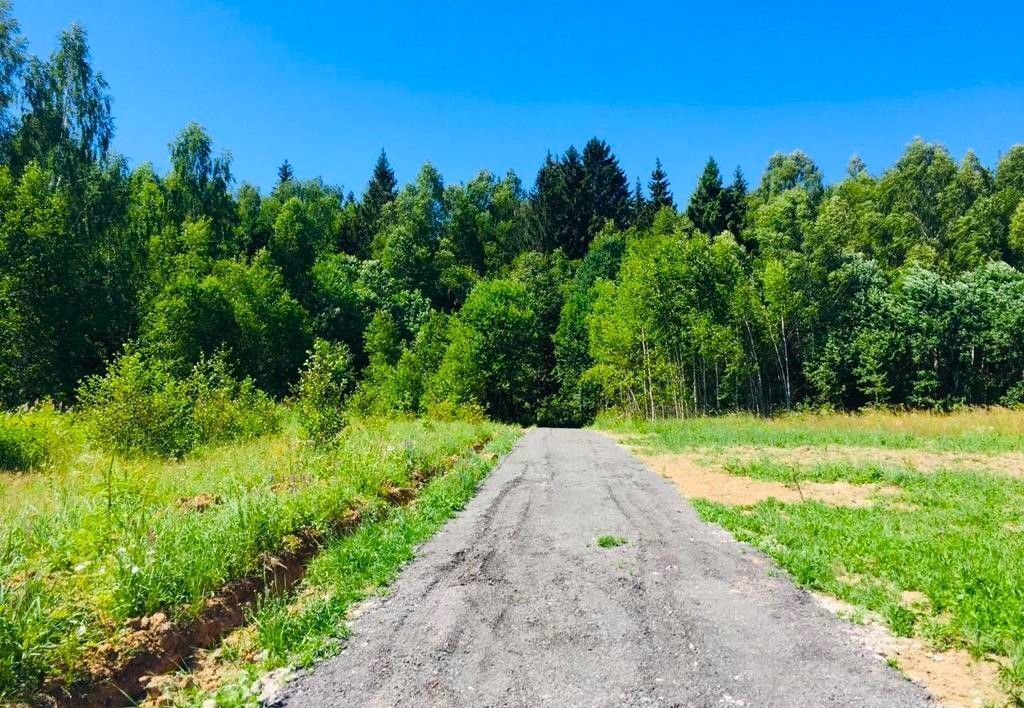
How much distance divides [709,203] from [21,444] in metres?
62.1

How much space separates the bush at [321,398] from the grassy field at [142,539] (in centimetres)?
165

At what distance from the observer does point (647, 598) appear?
17.5 ft

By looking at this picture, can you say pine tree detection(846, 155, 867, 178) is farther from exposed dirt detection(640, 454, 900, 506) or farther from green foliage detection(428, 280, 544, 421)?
exposed dirt detection(640, 454, 900, 506)

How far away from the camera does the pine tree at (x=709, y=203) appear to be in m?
61.0

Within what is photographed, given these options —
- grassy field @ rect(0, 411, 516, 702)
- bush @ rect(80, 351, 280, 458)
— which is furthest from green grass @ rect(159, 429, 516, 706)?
bush @ rect(80, 351, 280, 458)

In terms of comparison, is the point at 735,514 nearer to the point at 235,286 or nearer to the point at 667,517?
the point at 667,517

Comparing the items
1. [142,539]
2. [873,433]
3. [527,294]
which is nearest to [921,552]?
[142,539]

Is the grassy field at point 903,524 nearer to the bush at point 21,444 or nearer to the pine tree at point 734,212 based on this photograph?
the bush at point 21,444

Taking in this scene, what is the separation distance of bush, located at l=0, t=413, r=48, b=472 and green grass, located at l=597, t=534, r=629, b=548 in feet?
42.6

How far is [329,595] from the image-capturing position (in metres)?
5.60

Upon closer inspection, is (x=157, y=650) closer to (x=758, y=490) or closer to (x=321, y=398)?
(x=321, y=398)

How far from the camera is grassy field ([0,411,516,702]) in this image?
3.77 m

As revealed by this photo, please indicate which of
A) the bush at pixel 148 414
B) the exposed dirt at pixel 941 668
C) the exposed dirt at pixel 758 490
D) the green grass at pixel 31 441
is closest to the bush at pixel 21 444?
the green grass at pixel 31 441

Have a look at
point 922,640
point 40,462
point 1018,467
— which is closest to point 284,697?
point 922,640
